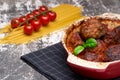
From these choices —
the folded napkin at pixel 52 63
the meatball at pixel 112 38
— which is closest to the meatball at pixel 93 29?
the meatball at pixel 112 38

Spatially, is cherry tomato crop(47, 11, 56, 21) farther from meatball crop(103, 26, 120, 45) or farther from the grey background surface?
meatball crop(103, 26, 120, 45)

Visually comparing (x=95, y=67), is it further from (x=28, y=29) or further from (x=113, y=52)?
(x=28, y=29)

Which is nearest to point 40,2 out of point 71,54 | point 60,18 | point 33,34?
point 60,18

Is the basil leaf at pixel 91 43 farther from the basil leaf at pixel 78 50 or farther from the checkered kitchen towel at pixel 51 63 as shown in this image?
the checkered kitchen towel at pixel 51 63

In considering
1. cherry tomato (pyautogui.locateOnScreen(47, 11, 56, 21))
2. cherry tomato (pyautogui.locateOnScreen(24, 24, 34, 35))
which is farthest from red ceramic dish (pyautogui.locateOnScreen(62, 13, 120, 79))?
cherry tomato (pyautogui.locateOnScreen(47, 11, 56, 21))

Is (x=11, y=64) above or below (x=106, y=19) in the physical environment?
below

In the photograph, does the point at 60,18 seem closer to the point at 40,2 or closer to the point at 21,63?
the point at 40,2
